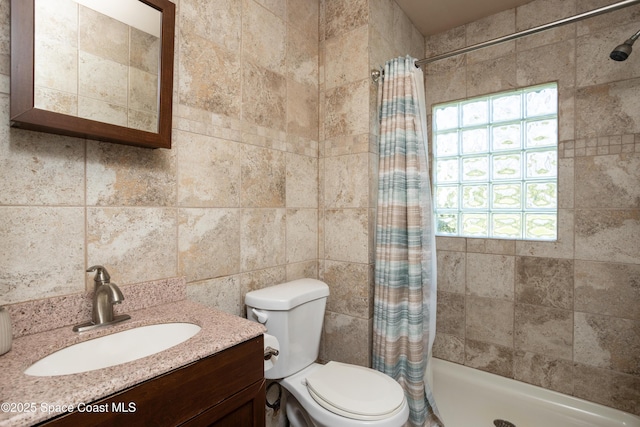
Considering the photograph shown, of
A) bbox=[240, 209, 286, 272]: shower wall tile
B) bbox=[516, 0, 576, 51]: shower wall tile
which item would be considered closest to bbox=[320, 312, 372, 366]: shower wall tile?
bbox=[240, 209, 286, 272]: shower wall tile

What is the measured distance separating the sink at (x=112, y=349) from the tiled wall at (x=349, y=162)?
3.27 feet

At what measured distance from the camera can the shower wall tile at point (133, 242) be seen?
1046mm

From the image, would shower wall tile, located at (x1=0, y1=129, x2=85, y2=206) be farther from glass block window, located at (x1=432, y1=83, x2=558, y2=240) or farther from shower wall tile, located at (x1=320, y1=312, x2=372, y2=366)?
glass block window, located at (x1=432, y1=83, x2=558, y2=240)

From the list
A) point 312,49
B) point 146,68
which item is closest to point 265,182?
point 146,68

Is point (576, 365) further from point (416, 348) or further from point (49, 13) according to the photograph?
point (49, 13)

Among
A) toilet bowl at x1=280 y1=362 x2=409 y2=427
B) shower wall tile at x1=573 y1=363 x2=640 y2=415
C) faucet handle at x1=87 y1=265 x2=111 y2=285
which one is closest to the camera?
faucet handle at x1=87 y1=265 x2=111 y2=285

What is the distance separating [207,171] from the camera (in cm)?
135

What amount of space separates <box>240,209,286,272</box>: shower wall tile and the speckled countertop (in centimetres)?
39

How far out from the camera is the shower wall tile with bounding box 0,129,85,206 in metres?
0.88

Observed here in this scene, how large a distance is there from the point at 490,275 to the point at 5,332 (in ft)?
7.40

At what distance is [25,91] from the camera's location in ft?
2.74

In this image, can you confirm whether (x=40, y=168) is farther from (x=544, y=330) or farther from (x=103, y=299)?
(x=544, y=330)

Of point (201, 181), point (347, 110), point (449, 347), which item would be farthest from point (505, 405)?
point (201, 181)

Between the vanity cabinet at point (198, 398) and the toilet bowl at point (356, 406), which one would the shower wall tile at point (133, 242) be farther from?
the toilet bowl at point (356, 406)
